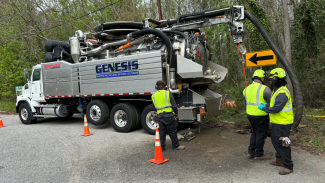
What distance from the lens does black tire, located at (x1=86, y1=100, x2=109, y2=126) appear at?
28.0ft

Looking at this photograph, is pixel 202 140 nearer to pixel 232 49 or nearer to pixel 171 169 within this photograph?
pixel 171 169

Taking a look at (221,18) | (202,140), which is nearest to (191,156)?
(202,140)

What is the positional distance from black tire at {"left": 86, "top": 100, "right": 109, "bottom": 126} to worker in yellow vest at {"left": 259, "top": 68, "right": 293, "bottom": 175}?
5773 mm

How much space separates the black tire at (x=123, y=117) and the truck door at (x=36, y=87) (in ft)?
14.4

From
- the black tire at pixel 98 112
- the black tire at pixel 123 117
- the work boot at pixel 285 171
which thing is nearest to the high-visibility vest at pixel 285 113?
the work boot at pixel 285 171

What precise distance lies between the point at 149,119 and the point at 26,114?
6833 mm

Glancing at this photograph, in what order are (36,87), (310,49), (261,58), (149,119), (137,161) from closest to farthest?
1. (137,161)
2. (261,58)
3. (149,119)
4. (36,87)
5. (310,49)

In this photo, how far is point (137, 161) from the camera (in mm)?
5148

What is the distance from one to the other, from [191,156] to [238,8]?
4.39 m

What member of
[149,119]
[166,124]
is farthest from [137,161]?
[149,119]

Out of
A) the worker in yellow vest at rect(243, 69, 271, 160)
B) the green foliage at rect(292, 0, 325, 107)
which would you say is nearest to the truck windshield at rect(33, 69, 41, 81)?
the worker in yellow vest at rect(243, 69, 271, 160)

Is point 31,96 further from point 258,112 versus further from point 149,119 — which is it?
point 258,112

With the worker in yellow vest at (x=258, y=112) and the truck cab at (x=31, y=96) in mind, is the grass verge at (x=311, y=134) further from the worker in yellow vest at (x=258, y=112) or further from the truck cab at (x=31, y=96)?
the truck cab at (x=31, y=96)

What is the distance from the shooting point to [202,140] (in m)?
6.63
